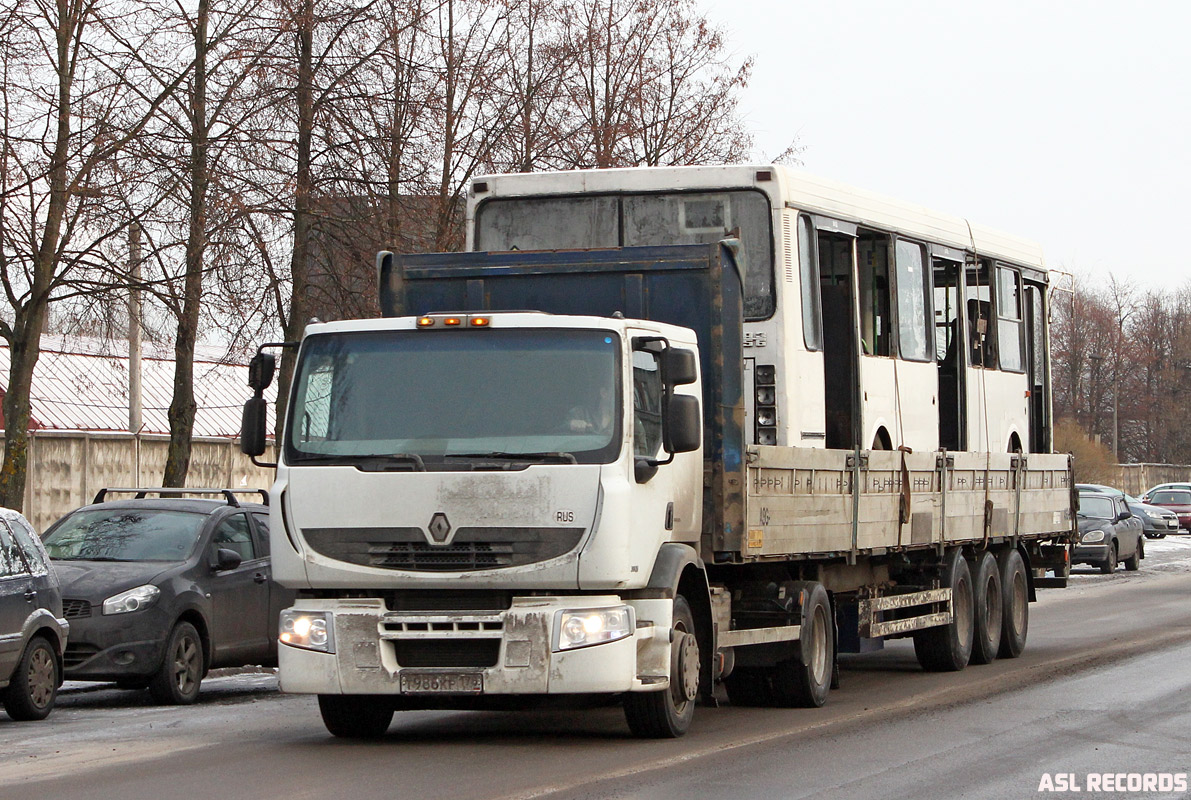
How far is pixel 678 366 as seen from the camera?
9.91 meters

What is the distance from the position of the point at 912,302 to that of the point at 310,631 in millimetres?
7372

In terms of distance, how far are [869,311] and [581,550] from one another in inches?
223

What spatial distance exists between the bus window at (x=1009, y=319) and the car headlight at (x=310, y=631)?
10.0m

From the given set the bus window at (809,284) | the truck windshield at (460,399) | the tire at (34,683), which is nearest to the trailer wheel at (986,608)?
the bus window at (809,284)

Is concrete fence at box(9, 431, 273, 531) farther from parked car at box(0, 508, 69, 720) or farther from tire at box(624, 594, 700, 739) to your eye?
tire at box(624, 594, 700, 739)

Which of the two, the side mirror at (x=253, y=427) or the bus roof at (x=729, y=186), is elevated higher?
the bus roof at (x=729, y=186)

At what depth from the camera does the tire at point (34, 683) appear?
1212 centimetres

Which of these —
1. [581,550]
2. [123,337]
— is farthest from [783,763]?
[123,337]

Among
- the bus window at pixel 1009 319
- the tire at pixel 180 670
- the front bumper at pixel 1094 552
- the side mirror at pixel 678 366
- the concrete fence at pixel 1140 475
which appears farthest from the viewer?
the concrete fence at pixel 1140 475

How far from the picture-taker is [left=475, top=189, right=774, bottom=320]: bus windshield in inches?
502

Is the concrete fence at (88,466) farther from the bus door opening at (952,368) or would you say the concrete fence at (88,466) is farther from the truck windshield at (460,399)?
the truck windshield at (460,399)

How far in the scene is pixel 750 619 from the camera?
463 inches

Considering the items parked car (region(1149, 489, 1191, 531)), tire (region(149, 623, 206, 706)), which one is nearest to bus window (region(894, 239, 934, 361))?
tire (region(149, 623, 206, 706))

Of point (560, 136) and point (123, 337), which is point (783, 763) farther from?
point (560, 136)
